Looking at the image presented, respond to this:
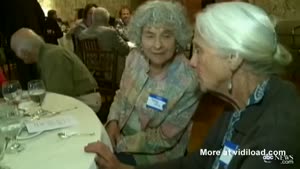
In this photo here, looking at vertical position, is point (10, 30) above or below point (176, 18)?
below

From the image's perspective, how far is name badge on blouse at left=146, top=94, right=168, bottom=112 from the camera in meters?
2.15

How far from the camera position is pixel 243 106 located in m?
1.33

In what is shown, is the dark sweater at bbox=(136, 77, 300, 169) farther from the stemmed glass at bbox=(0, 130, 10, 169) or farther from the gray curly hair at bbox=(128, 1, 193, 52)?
the gray curly hair at bbox=(128, 1, 193, 52)

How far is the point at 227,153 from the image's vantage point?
1323mm

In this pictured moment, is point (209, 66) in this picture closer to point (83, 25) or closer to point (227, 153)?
point (227, 153)

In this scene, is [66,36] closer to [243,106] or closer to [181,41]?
[181,41]

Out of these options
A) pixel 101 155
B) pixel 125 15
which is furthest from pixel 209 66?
pixel 125 15

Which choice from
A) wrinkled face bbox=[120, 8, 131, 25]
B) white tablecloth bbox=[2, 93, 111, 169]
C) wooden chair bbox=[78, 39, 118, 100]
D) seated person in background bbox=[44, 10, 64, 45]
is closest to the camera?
white tablecloth bbox=[2, 93, 111, 169]

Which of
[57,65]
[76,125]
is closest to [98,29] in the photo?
[57,65]

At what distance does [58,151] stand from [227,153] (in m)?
0.65

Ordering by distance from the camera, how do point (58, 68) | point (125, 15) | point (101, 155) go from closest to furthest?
point (101, 155) < point (58, 68) < point (125, 15)

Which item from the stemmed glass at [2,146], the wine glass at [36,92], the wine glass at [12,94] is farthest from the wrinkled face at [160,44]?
the stemmed glass at [2,146]

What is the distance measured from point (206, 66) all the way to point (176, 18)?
2.96ft

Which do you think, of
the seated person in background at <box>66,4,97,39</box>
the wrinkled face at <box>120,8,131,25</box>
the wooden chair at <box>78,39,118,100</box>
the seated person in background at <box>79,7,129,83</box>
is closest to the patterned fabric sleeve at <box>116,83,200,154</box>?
the wooden chair at <box>78,39,118,100</box>
